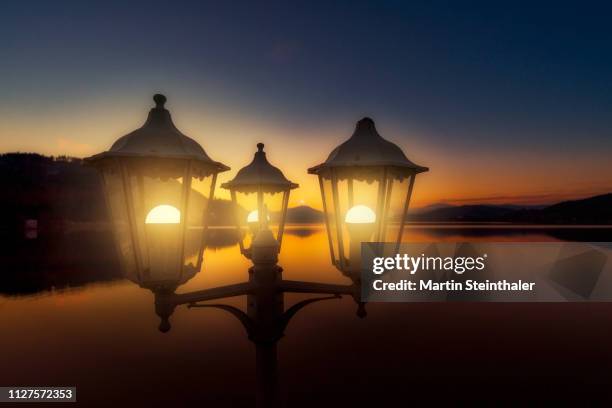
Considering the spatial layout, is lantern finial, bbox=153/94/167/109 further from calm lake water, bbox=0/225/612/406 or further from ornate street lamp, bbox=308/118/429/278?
calm lake water, bbox=0/225/612/406

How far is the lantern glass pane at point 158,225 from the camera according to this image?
2607mm

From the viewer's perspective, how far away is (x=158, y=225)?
2629 millimetres

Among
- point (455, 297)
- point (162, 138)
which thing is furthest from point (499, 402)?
point (455, 297)

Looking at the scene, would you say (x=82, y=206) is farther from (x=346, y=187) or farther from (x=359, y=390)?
(x=346, y=187)

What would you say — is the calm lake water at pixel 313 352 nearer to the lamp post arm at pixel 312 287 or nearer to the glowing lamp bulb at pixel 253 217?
the glowing lamp bulb at pixel 253 217

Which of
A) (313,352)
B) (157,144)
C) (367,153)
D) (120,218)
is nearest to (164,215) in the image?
(120,218)

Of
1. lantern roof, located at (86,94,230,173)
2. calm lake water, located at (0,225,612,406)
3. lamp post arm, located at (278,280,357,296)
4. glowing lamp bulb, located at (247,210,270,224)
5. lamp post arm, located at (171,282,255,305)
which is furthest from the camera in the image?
calm lake water, located at (0,225,612,406)

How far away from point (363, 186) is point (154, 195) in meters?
1.73

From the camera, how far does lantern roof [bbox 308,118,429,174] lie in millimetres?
2836

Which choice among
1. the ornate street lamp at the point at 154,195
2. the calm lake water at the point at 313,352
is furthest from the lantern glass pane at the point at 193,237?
the calm lake water at the point at 313,352

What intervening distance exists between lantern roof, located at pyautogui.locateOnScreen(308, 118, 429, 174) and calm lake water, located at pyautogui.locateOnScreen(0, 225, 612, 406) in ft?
76.1

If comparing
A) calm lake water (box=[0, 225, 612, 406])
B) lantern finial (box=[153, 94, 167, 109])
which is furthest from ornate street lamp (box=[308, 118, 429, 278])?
calm lake water (box=[0, 225, 612, 406])

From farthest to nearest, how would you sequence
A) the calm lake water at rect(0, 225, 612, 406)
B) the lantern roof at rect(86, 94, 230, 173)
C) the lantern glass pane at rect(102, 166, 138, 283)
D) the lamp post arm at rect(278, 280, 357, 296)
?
the calm lake water at rect(0, 225, 612, 406) → the lamp post arm at rect(278, 280, 357, 296) → the lantern glass pane at rect(102, 166, 138, 283) → the lantern roof at rect(86, 94, 230, 173)

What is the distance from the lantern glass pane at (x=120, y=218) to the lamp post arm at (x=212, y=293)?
48 cm
